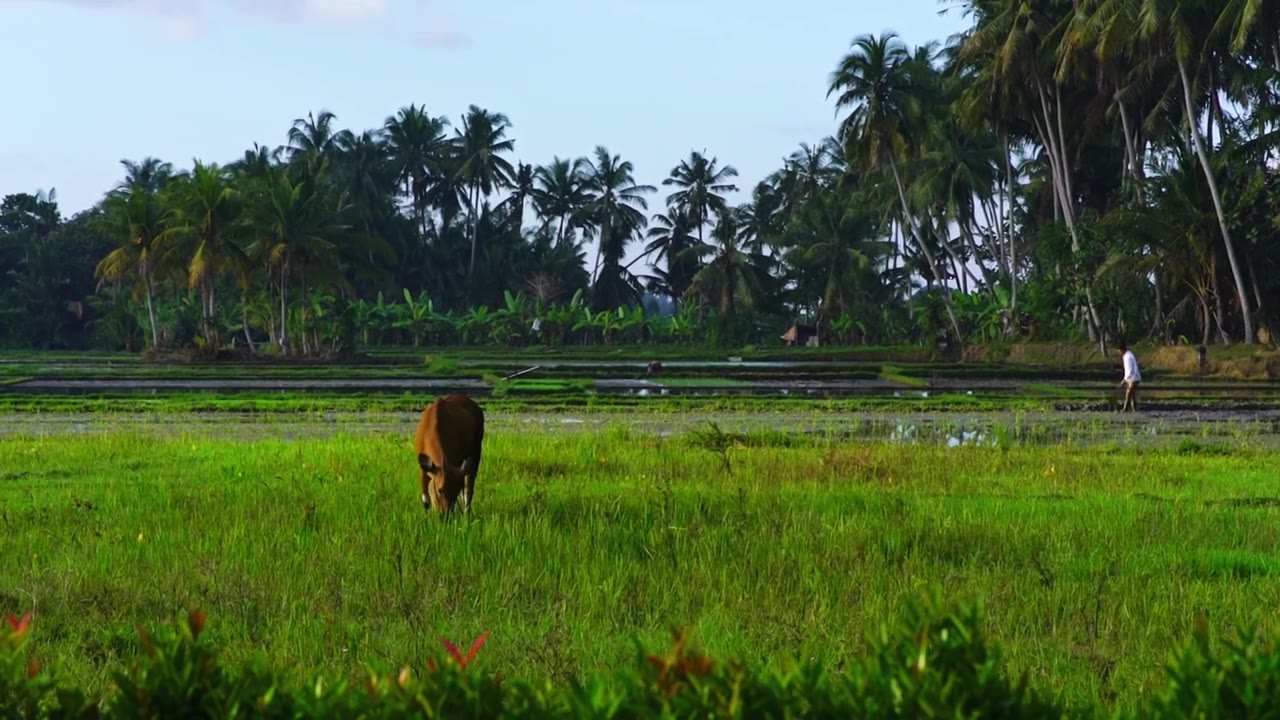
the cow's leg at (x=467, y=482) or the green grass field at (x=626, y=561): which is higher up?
the cow's leg at (x=467, y=482)

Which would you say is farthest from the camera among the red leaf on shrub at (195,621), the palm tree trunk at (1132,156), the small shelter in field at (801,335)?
the small shelter in field at (801,335)

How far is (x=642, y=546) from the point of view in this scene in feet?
21.1

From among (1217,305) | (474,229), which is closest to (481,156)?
(474,229)

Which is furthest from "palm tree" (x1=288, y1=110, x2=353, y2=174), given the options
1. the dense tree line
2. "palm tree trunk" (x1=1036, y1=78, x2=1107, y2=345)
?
"palm tree trunk" (x1=1036, y1=78, x2=1107, y2=345)

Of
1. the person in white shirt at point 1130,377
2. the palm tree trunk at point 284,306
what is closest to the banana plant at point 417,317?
the palm tree trunk at point 284,306

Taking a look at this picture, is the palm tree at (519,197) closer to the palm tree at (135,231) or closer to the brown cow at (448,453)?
the palm tree at (135,231)

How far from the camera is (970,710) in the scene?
7.17 ft

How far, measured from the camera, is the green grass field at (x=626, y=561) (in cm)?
460

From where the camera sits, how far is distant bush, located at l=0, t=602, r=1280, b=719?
2156 mm

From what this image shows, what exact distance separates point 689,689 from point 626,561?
391cm

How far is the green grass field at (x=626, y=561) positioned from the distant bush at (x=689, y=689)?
0.19m

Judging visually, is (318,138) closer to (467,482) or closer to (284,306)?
(284,306)

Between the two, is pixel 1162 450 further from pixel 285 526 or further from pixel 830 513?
pixel 285 526

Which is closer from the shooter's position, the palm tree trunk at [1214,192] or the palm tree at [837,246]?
the palm tree trunk at [1214,192]
